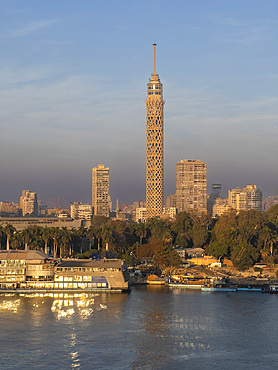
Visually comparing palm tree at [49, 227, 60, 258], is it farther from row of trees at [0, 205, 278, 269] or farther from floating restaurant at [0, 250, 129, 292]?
floating restaurant at [0, 250, 129, 292]

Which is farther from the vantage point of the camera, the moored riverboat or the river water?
the moored riverboat

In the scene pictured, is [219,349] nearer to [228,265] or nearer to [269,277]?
[269,277]

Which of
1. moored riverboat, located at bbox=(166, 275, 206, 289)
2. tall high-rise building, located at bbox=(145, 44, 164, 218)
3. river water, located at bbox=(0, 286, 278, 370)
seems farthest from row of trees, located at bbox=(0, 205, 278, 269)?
tall high-rise building, located at bbox=(145, 44, 164, 218)

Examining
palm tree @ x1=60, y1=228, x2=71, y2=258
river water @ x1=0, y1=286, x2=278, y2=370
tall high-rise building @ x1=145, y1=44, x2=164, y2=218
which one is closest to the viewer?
river water @ x1=0, y1=286, x2=278, y2=370

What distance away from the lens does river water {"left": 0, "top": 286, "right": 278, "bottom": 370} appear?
1661 inches

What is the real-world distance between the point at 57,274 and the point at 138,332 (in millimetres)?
26722

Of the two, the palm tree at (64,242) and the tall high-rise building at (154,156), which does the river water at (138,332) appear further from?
the tall high-rise building at (154,156)

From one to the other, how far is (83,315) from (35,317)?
443 cm

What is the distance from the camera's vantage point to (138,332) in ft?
165

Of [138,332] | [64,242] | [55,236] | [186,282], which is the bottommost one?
[138,332]

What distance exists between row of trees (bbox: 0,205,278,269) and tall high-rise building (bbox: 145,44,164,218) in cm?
4766

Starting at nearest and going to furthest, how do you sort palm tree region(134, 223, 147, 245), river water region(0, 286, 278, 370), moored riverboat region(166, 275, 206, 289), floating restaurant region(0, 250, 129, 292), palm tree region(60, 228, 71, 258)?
river water region(0, 286, 278, 370), floating restaurant region(0, 250, 129, 292), moored riverboat region(166, 275, 206, 289), palm tree region(60, 228, 71, 258), palm tree region(134, 223, 147, 245)

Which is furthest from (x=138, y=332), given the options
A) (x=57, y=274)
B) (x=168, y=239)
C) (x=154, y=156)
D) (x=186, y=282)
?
(x=154, y=156)

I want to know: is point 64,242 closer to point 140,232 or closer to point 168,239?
point 168,239
